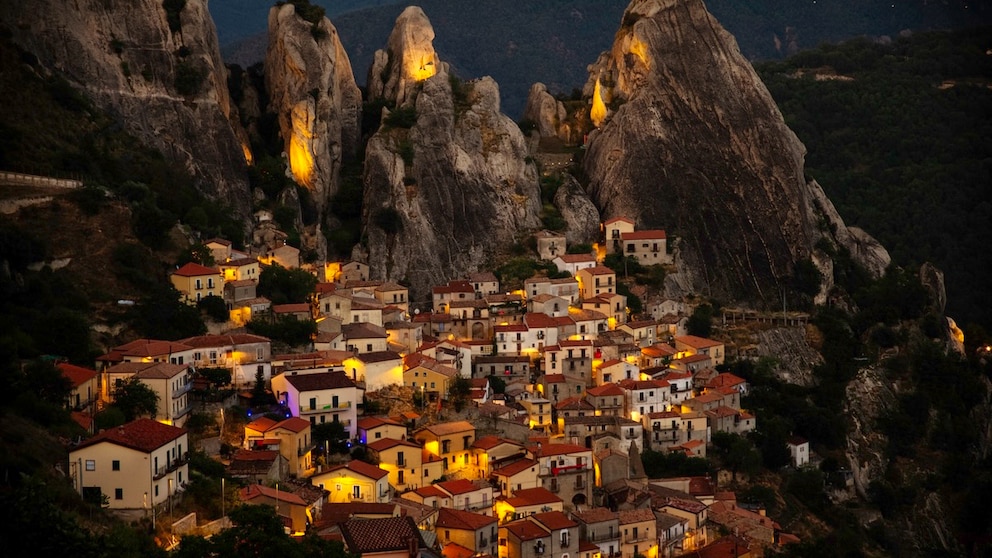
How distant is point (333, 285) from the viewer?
7419cm

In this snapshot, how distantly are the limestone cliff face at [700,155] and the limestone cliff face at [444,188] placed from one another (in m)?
6.01

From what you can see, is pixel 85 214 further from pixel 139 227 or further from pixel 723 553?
pixel 723 553

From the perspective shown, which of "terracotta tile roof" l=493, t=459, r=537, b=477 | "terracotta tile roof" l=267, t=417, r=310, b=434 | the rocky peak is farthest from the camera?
the rocky peak

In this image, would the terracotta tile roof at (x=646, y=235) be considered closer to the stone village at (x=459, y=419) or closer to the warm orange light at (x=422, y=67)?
the stone village at (x=459, y=419)

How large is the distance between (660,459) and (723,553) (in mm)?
8292

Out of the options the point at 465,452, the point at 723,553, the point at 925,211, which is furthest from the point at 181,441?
the point at 925,211

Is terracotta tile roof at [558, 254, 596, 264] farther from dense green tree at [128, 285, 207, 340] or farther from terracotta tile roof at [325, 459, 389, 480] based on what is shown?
terracotta tile roof at [325, 459, 389, 480]

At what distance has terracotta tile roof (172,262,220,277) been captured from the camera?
6738 cm

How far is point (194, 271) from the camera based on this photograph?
67562 mm

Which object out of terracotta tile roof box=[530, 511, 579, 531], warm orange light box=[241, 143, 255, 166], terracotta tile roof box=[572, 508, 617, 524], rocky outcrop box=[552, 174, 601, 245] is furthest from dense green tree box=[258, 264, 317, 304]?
terracotta tile roof box=[530, 511, 579, 531]

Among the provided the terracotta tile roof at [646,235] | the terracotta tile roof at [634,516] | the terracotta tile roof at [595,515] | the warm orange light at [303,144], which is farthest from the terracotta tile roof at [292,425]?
the terracotta tile roof at [646,235]

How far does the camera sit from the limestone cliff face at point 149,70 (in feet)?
256

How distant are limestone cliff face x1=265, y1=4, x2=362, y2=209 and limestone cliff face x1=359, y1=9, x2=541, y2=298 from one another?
263cm

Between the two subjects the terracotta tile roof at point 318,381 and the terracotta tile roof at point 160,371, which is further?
the terracotta tile roof at point 318,381
